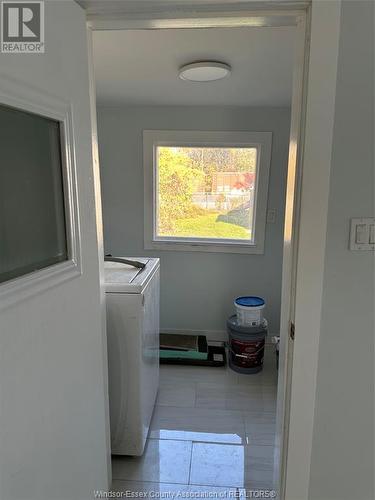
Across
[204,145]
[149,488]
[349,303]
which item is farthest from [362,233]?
[204,145]

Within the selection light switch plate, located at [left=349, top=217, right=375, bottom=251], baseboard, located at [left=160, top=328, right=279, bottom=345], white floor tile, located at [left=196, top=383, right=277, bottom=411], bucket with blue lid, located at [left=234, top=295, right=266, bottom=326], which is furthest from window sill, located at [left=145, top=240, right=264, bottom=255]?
light switch plate, located at [left=349, top=217, right=375, bottom=251]

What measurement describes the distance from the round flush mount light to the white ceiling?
29mm

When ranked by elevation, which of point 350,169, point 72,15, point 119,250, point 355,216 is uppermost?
point 72,15

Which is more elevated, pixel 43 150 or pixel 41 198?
pixel 43 150

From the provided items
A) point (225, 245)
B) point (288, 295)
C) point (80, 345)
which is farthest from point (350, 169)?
point (225, 245)

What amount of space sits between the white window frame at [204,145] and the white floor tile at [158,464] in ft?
5.51

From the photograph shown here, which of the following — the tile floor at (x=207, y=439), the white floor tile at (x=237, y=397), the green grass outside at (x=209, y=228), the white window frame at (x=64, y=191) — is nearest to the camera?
the white window frame at (x=64, y=191)

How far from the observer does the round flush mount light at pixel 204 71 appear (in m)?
1.81

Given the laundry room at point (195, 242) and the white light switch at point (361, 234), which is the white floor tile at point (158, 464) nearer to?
the laundry room at point (195, 242)

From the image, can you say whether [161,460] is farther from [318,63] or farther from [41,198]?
[318,63]

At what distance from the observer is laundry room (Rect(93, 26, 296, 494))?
5.59 ft

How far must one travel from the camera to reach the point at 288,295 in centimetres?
119

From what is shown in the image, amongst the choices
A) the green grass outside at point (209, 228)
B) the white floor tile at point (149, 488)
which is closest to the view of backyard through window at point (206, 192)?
the green grass outside at point (209, 228)

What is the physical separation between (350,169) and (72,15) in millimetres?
976
